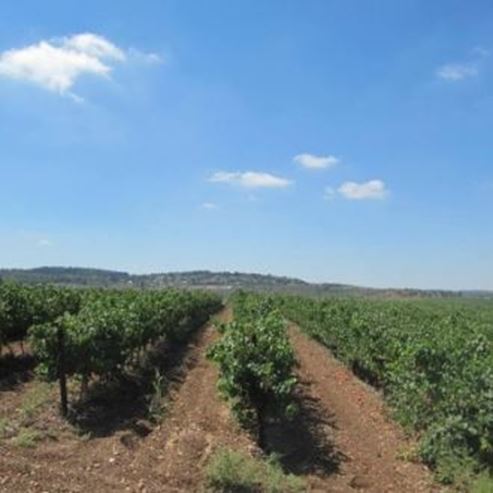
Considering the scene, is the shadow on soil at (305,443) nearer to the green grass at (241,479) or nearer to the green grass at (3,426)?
the green grass at (241,479)

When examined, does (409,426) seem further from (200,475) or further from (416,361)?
(200,475)

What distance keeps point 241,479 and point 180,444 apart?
2.68 metres

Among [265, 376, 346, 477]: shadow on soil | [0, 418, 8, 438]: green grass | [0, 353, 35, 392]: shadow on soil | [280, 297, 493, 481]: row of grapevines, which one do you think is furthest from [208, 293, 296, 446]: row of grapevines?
[0, 353, 35, 392]: shadow on soil

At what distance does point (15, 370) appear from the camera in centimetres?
2186

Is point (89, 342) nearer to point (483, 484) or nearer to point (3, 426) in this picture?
point (3, 426)

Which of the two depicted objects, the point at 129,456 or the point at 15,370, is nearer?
the point at 129,456

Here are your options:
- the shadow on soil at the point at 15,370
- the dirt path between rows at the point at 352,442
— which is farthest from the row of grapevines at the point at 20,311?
Result: the dirt path between rows at the point at 352,442

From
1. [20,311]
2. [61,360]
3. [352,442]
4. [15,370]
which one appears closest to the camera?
[352,442]

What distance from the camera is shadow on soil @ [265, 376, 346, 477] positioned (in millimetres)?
13125

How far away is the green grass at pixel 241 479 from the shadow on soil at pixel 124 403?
3.47m

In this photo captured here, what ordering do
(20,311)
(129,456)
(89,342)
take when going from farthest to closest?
(20,311) → (89,342) → (129,456)

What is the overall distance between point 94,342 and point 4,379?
470 cm

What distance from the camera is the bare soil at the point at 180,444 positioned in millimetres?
11125

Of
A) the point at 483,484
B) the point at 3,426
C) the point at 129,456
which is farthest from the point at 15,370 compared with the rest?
the point at 483,484
